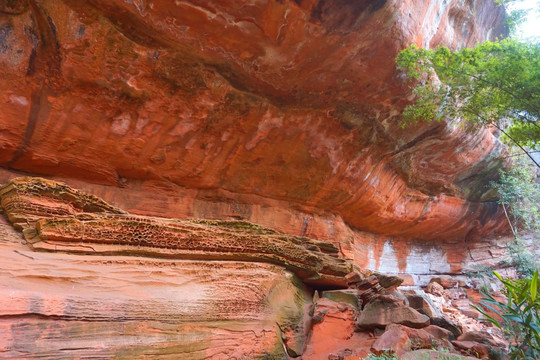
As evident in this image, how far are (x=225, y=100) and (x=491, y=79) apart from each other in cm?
517

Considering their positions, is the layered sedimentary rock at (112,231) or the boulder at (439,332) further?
the boulder at (439,332)

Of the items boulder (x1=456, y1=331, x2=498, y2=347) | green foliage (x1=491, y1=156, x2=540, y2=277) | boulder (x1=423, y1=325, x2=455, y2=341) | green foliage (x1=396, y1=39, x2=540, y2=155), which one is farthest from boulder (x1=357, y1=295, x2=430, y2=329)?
green foliage (x1=491, y1=156, x2=540, y2=277)

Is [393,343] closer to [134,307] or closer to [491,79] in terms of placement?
[134,307]

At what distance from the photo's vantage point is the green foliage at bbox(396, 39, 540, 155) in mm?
6168

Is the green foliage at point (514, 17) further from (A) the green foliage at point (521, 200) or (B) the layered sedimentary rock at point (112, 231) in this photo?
(B) the layered sedimentary rock at point (112, 231)

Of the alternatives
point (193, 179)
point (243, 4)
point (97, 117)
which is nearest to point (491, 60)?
point (243, 4)

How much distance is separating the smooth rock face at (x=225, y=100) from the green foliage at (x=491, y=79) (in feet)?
1.83

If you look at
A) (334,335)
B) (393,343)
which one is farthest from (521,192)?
(393,343)

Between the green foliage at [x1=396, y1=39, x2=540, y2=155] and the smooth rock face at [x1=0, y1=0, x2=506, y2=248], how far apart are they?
56 cm

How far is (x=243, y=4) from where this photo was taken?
6.35 meters

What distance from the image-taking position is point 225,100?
7.92 m

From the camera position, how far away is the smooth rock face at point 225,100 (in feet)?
21.0

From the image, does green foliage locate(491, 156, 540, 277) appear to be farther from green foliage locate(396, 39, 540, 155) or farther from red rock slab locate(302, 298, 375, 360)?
red rock slab locate(302, 298, 375, 360)

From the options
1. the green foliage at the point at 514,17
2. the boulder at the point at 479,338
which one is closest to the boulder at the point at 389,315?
the boulder at the point at 479,338
